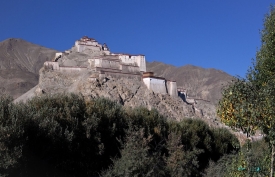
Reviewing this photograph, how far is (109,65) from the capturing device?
247ft

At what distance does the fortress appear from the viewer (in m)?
72.9

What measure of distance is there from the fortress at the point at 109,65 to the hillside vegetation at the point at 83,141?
43244 millimetres

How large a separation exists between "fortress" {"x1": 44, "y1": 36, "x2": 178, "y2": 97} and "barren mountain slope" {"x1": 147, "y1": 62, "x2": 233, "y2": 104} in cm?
6780

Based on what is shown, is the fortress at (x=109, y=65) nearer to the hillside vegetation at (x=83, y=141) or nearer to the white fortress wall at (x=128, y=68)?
the white fortress wall at (x=128, y=68)

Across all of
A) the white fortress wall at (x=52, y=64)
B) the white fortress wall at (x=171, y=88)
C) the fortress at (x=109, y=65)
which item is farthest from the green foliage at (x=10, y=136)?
the white fortress wall at (x=171, y=88)

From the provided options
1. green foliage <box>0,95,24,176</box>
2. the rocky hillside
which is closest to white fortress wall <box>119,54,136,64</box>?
the rocky hillside

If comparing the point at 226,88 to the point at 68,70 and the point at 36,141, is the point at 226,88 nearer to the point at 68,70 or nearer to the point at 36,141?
the point at 36,141

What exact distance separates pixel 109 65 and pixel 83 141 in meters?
53.3

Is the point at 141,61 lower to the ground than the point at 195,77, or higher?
lower

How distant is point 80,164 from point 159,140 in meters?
7.47

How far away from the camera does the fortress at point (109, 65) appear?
239 feet

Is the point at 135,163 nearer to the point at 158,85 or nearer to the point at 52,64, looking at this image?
the point at 158,85

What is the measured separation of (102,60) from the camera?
2948 inches

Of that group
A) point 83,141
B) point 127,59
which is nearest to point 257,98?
point 83,141
